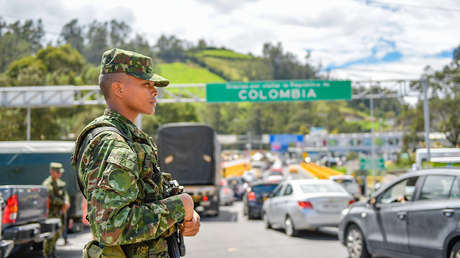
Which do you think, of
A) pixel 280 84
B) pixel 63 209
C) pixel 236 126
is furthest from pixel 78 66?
pixel 236 126

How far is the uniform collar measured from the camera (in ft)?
7.60

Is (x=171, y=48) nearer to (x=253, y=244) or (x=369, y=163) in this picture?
(x=369, y=163)

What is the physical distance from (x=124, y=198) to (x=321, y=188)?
11.4 m

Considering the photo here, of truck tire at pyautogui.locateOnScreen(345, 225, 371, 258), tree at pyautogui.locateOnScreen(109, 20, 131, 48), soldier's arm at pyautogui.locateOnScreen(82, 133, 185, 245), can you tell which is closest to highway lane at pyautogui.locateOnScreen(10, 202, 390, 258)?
truck tire at pyautogui.locateOnScreen(345, 225, 371, 258)

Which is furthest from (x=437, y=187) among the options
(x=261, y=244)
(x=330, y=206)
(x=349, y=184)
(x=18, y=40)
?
(x=18, y=40)

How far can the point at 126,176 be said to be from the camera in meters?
2.02

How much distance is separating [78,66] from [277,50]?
106 meters

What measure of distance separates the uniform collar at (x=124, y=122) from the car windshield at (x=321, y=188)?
10883 mm

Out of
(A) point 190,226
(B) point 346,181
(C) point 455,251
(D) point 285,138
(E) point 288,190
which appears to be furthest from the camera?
(D) point 285,138

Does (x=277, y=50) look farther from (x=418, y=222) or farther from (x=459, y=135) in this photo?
(x=418, y=222)

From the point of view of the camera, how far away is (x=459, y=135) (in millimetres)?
37594

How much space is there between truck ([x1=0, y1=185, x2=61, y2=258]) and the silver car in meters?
6.09

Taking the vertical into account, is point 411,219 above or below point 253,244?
above

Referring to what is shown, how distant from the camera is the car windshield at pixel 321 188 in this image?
12812 mm
